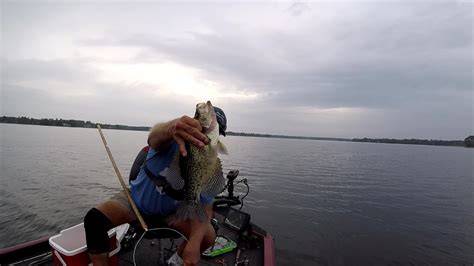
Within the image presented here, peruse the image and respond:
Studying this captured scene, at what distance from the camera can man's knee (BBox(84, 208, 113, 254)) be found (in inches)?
120

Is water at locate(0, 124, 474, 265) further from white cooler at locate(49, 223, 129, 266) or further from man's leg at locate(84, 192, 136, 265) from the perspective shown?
man's leg at locate(84, 192, 136, 265)

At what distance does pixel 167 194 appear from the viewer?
3203mm

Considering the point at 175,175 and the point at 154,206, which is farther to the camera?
the point at 154,206

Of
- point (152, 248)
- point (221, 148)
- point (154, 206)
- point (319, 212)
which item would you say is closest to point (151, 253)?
point (152, 248)

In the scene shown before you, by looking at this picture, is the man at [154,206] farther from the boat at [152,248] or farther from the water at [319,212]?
the water at [319,212]

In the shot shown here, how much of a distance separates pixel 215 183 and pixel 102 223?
1.59m

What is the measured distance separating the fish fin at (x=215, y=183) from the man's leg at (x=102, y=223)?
4.76 ft

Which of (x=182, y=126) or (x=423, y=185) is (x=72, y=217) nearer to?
(x=182, y=126)

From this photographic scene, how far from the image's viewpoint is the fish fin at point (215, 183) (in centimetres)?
246

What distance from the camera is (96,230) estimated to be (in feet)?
10.0

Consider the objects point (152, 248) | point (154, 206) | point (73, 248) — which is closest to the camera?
point (154, 206)

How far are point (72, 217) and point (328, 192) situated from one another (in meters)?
15.4

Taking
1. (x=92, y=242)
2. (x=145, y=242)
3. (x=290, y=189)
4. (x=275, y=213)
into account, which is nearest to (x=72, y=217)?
(x=145, y=242)

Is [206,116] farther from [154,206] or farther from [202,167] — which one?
[154,206]
